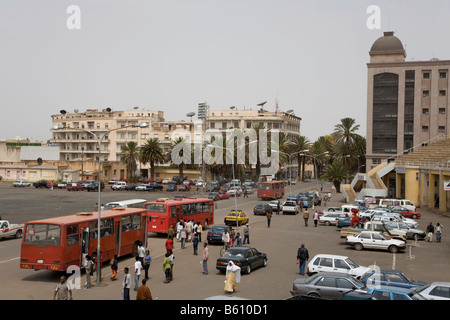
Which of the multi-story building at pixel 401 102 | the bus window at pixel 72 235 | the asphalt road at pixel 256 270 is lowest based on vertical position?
the asphalt road at pixel 256 270

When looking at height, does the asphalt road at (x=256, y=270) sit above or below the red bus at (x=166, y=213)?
below

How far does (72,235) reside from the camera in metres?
19.9

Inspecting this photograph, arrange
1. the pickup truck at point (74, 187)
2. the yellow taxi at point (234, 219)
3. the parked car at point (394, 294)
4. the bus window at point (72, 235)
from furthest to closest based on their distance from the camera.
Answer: the pickup truck at point (74, 187) < the yellow taxi at point (234, 219) < the bus window at point (72, 235) < the parked car at point (394, 294)

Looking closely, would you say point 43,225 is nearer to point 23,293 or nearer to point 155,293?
point 23,293

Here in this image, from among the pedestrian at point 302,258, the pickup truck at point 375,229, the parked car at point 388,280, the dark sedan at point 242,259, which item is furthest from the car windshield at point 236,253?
the pickup truck at point 375,229

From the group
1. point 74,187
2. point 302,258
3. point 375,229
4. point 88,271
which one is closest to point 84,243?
point 88,271

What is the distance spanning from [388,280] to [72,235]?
12.7 m

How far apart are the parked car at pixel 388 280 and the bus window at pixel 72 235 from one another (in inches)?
465

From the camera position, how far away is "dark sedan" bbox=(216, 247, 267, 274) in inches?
814

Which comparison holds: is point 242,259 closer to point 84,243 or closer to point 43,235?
point 84,243

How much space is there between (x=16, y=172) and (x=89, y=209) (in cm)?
5683

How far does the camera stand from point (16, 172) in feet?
321

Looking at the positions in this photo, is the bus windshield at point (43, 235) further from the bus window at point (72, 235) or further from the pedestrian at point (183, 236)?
the pedestrian at point (183, 236)

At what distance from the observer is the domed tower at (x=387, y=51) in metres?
81.2
